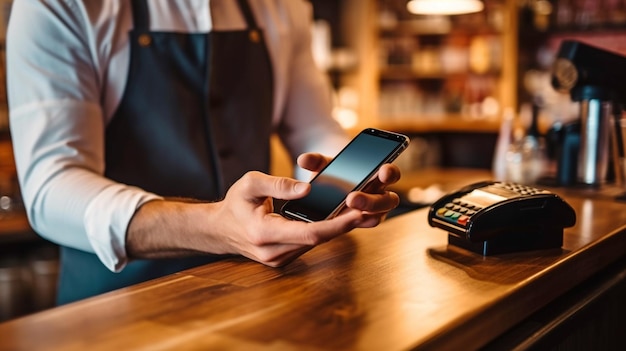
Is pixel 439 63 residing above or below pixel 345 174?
below

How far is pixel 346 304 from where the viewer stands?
786 mm

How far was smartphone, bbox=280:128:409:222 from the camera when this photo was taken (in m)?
0.90

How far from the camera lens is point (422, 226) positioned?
125 centimetres

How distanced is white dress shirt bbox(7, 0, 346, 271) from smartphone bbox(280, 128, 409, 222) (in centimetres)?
28

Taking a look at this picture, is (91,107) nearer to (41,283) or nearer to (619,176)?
(619,176)

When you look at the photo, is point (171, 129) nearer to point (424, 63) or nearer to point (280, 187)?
point (280, 187)

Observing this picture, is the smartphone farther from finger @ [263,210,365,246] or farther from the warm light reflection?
the warm light reflection

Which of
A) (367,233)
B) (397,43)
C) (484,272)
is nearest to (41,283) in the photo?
(367,233)

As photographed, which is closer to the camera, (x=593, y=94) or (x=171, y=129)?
(x=171, y=129)

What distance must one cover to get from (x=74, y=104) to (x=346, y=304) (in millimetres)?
656

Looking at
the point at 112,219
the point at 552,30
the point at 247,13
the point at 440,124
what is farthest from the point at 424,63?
the point at 112,219

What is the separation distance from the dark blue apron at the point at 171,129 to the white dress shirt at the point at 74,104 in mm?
27

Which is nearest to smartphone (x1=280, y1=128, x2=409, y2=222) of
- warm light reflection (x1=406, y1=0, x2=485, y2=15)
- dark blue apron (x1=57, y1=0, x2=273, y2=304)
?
dark blue apron (x1=57, y1=0, x2=273, y2=304)

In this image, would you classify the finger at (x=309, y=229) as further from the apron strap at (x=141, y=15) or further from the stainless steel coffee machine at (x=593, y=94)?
the stainless steel coffee machine at (x=593, y=94)
